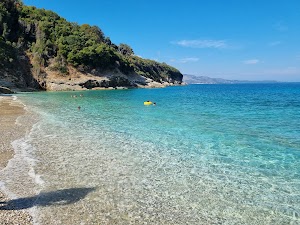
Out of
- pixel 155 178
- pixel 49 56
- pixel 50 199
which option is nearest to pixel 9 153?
pixel 50 199

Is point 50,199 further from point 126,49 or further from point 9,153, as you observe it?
point 126,49

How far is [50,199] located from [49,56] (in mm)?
95594

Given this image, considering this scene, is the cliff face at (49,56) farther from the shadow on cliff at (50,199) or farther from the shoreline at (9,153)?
the shadow on cliff at (50,199)

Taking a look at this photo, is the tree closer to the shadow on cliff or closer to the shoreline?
the shoreline

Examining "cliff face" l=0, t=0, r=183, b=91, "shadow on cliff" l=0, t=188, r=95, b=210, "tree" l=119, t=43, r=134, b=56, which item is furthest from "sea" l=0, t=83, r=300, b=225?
"tree" l=119, t=43, r=134, b=56

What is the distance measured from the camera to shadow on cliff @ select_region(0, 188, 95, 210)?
8164 mm

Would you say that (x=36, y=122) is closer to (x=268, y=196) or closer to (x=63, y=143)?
(x=63, y=143)

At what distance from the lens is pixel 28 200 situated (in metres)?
8.57

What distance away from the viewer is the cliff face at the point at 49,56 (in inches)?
3438

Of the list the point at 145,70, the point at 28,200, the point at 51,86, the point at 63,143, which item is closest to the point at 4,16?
the point at 51,86

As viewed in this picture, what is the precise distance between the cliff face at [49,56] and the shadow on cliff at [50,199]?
76.9 metres

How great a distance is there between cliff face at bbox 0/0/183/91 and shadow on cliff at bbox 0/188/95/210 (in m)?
76.9

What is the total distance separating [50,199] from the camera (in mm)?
8719

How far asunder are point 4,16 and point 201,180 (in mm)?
104368
